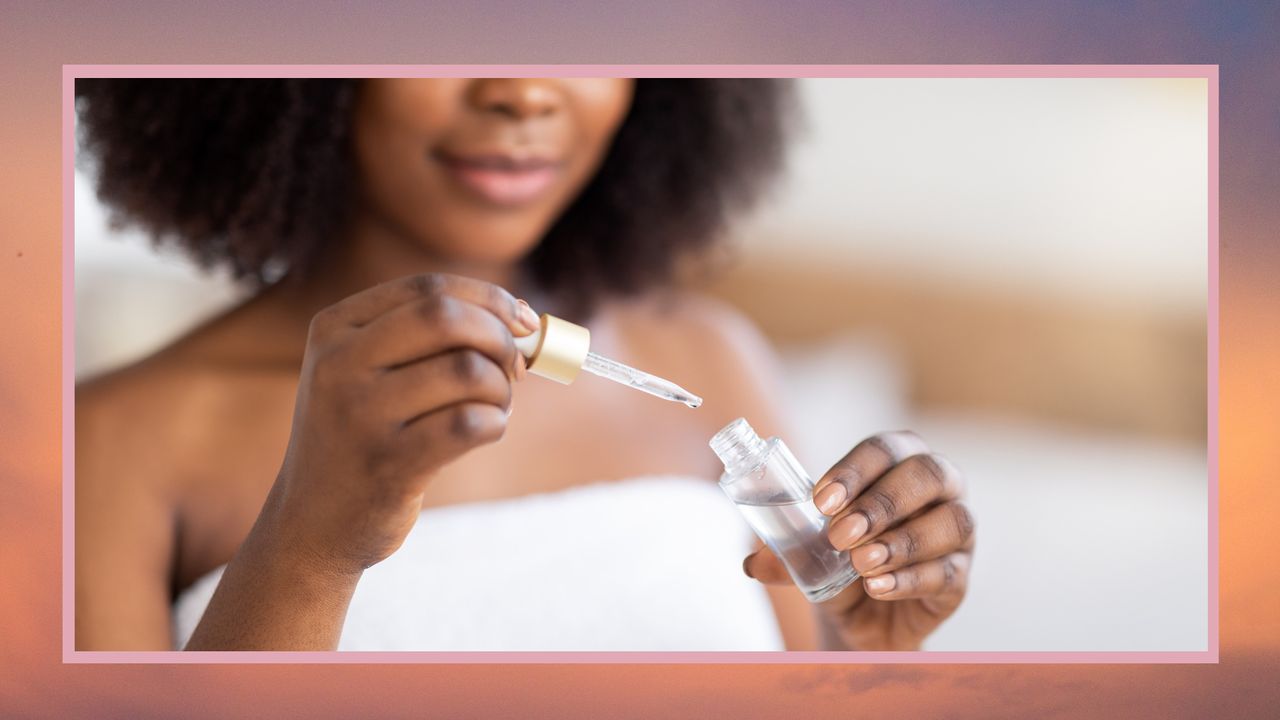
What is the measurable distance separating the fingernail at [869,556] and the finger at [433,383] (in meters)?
0.25

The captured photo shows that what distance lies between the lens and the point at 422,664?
76cm

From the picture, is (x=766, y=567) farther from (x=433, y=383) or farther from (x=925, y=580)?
(x=433, y=383)

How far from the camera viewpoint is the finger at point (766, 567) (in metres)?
0.68

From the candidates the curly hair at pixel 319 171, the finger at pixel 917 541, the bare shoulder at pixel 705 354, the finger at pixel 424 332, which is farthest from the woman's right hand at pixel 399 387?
the bare shoulder at pixel 705 354

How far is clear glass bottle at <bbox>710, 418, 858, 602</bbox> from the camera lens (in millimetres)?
605

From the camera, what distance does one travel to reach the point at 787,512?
2.03ft

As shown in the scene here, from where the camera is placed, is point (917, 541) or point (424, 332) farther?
point (917, 541)

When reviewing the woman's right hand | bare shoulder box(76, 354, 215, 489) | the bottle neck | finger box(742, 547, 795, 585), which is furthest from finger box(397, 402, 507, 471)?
bare shoulder box(76, 354, 215, 489)

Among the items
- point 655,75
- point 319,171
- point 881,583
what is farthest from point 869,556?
point 319,171

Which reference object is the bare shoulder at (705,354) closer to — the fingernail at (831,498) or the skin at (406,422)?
the skin at (406,422)

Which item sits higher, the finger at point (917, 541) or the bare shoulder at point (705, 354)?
the bare shoulder at point (705, 354)

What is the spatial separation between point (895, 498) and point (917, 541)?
0.03 m

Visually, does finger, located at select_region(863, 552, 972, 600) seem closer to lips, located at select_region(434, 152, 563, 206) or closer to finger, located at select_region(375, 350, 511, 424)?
finger, located at select_region(375, 350, 511, 424)

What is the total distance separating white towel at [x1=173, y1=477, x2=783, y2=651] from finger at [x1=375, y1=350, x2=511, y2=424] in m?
0.31
